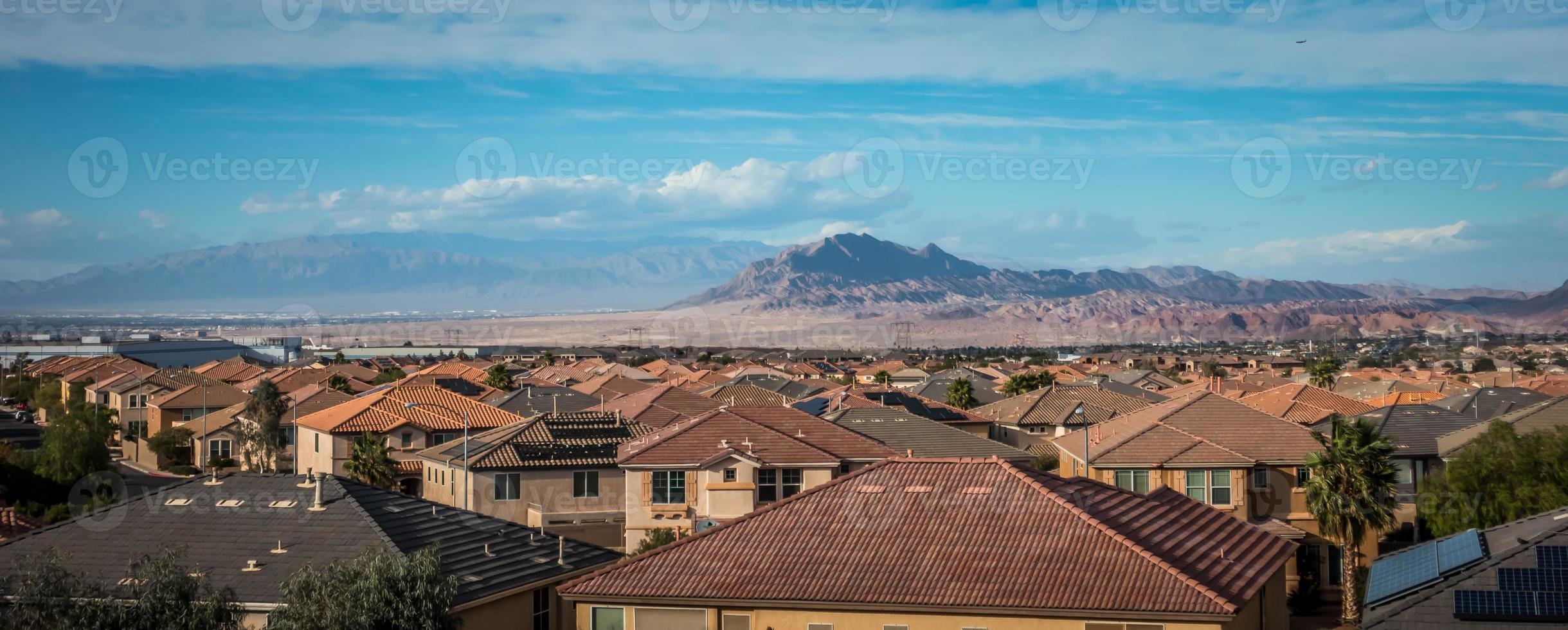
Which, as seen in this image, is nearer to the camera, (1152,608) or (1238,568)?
(1152,608)

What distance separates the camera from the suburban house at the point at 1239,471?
36281 mm

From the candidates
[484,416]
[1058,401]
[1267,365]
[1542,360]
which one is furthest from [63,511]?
[1542,360]

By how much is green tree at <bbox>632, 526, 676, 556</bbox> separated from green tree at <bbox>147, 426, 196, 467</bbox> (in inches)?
1736

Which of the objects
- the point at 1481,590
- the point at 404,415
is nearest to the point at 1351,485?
the point at 1481,590

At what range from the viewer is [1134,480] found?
38531 millimetres

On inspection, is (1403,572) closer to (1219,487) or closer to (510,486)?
(1219,487)

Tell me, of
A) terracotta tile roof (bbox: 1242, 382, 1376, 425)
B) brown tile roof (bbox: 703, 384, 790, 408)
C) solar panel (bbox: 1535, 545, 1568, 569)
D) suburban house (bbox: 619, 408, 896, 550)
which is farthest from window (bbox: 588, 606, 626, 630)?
brown tile roof (bbox: 703, 384, 790, 408)

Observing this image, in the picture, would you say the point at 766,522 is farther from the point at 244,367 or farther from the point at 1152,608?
the point at 244,367

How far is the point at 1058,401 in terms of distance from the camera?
65938mm

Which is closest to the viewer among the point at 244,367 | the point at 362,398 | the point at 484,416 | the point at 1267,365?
the point at 484,416

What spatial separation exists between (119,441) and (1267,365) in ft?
359

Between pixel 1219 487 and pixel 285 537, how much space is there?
79.4ft

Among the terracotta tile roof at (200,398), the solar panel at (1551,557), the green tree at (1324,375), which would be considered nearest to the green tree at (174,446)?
the terracotta tile roof at (200,398)

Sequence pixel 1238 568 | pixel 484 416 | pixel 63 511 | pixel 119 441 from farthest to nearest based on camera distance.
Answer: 1. pixel 119 441
2. pixel 484 416
3. pixel 63 511
4. pixel 1238 568
